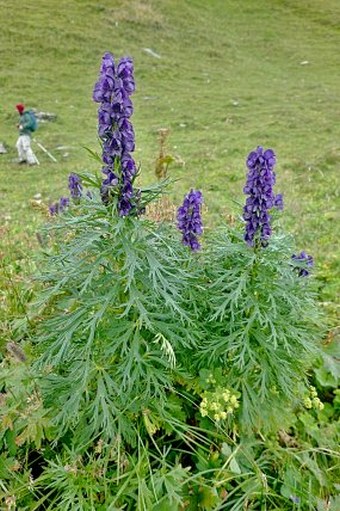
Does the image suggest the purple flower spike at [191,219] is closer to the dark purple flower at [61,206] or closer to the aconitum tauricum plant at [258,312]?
the aconitum tauricum plant at [258,312]

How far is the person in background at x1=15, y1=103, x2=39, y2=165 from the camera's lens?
1244cm

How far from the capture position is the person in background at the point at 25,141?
40.8 feet

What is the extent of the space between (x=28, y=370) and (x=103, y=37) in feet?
81.8

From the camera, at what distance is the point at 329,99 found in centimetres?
1828

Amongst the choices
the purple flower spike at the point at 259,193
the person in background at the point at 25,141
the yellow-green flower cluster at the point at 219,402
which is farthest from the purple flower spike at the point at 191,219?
the person in background at the point at 25,141

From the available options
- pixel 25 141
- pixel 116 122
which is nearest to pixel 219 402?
pixel 116 122

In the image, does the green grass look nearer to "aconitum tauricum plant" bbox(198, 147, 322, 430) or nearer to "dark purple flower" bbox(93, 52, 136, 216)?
"aconitum tauricum plant" bbox(198, 147, 322, 430)

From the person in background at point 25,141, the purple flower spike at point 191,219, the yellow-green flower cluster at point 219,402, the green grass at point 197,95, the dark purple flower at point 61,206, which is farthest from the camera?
the person in background at point 25,141

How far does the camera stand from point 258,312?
7.32ft

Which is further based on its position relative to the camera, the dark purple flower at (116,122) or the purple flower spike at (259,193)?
the purple flower spike at (259,193)

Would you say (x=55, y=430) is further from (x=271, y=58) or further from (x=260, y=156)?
(x=271, y=58)

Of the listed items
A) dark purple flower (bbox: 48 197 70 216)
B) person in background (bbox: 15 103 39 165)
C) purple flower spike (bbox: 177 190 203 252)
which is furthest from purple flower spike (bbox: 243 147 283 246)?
person in background (bbox: 15 103 39 165)

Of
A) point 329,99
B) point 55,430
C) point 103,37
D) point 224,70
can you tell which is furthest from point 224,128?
point 55,430

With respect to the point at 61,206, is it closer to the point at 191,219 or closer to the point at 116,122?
the point at 191,219
